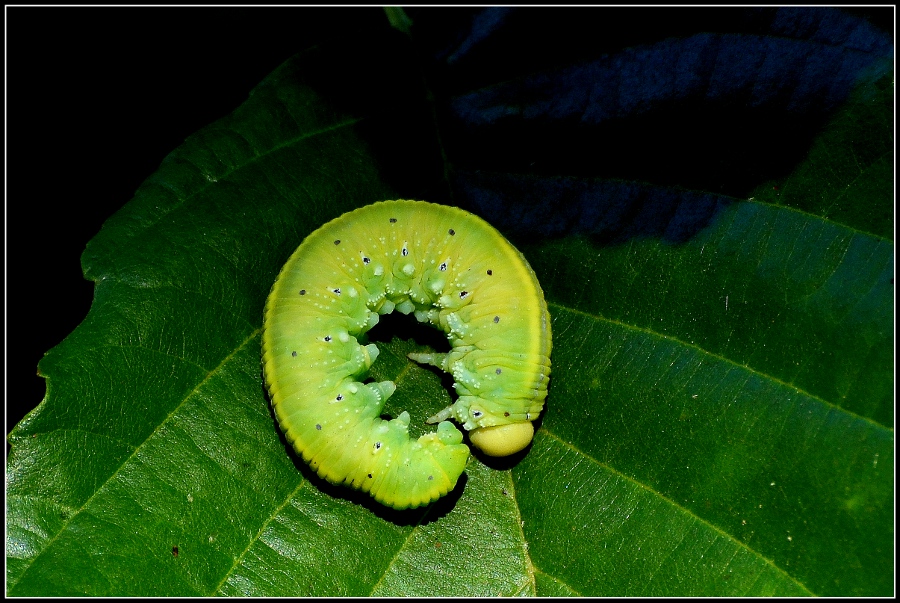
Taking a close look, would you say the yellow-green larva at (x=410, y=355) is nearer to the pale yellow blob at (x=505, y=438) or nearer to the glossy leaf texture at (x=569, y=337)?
the pale yellow blob at (x=505, y=438)

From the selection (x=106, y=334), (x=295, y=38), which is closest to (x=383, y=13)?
(x=295, y=38)

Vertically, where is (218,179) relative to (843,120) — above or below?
above

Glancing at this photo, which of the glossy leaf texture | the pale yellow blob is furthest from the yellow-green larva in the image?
the glossy leaf texture

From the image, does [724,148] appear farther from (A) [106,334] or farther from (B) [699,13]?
(A) [106,334]

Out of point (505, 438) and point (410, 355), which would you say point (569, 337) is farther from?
point (410, 355)

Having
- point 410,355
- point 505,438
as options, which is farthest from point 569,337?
point 410,355

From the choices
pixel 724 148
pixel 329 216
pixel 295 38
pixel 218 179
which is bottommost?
pixel 724 148

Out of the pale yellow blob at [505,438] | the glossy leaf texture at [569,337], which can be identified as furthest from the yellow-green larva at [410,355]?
the glossy leaf texture at [569,337]

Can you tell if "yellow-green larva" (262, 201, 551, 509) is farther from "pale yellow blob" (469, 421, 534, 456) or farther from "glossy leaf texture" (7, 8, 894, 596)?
"glossy leaf texture" (7, 8, 894, 596)
